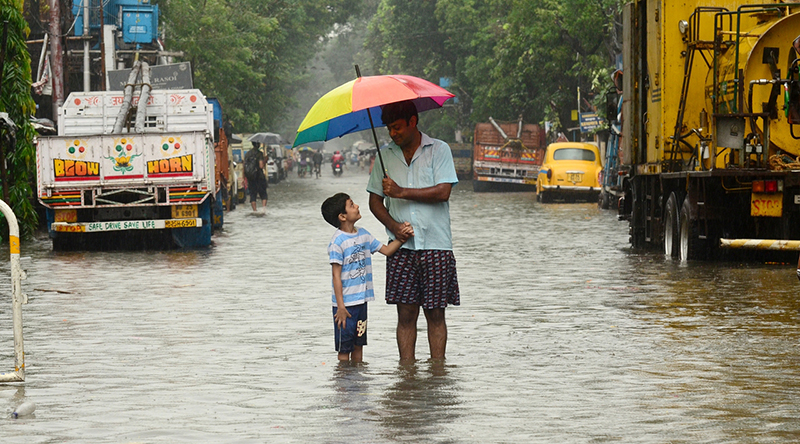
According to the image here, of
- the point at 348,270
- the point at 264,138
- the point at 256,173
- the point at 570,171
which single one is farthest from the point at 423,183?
the point at 264,138

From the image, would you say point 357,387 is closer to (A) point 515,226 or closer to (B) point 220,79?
(A) point 515,226

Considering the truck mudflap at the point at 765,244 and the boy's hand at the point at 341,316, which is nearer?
the boy's hand at the point at 341,316

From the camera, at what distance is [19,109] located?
22.5m

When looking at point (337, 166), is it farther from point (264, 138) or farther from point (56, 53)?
point (56, 53)

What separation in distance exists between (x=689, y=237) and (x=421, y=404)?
33.8 ft

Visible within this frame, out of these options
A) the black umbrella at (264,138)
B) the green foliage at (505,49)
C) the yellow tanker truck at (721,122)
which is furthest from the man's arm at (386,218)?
the black umbrella at (264,138)

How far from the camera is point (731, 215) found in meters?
16.3

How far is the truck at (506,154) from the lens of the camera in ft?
167

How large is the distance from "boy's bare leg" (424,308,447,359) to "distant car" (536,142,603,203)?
29430 millimetres

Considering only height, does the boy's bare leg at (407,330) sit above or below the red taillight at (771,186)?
below

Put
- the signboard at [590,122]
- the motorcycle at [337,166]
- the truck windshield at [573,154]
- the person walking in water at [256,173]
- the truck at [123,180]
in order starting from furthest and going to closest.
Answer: the motorcycle at [337,166] → the signboard at [590,122] → the truck windshield at [573,154] → the person walking in water at [256,173] → the truck at [123,180]

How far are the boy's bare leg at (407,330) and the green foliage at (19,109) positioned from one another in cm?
1502

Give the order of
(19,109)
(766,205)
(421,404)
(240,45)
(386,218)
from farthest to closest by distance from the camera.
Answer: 1. (240,45)
2. (19,109)
3. (766,205)
4. (386,218)
5. (421,404)

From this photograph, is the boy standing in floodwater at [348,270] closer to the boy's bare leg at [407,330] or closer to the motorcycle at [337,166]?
the boy's bare leg at [407,330]
